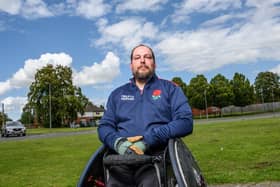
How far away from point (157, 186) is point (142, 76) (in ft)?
3.15

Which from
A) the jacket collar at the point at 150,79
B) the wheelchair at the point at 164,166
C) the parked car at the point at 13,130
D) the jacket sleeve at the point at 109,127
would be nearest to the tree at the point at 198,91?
the parked car at the point at 13,130

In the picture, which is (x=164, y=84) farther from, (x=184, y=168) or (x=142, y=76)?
(x=184, y=168)

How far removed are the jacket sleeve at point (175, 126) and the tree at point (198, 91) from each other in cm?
7135

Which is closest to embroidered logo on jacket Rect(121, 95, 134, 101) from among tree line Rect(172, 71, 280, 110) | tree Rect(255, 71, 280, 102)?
tree line Rect(172, 71, 280, 110)

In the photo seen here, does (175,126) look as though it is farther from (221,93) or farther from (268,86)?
(268,86)

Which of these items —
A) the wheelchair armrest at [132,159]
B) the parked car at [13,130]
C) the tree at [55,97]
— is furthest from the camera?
the tree at [55,97]

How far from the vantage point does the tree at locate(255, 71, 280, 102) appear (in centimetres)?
9756

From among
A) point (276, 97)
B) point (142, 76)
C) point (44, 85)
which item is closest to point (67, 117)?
point (44, 85)

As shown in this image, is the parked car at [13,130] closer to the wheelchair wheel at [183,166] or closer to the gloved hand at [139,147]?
the gloved hand at [139,147]

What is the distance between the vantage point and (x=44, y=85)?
6500 centimetres

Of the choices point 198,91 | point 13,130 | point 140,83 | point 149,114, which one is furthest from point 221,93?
point 149,114

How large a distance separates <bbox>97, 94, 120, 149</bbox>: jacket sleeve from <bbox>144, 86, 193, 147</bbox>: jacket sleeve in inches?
11.9

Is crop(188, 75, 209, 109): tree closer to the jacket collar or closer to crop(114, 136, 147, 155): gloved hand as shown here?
the jacket collar

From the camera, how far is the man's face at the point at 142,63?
3.27m
